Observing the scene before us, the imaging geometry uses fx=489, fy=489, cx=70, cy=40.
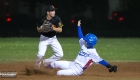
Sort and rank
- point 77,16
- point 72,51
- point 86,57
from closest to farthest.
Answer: point 86,57
point 72,51
point 77,16

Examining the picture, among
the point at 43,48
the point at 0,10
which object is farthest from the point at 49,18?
the point at 0,10

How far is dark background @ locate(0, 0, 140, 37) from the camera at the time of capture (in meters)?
26.8

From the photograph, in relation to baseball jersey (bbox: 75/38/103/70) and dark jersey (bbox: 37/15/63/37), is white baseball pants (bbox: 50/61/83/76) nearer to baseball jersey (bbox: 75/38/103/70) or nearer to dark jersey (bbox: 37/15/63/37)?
baseball jersey (bbox: 75/38/103/70)

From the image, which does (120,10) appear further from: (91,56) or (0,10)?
(91,56)

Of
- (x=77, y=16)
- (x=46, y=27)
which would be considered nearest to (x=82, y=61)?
(x=46, y=27)

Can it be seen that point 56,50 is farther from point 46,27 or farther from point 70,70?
point 70,70

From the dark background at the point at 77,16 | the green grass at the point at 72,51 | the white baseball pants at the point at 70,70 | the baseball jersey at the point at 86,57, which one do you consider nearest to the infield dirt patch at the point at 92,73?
the white baseball pants at the point at 70,70

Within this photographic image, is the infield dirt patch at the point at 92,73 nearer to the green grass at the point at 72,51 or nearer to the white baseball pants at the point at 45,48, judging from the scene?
the white baseball pants at the point at 45,48

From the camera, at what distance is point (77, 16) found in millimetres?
27172

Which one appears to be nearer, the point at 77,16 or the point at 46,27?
the point at 46,27

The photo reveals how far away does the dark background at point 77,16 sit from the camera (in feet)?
88.1

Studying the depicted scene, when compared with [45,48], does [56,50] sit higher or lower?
lower

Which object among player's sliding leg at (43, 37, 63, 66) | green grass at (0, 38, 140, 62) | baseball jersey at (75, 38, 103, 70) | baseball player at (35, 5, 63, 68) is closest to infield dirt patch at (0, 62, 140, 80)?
baseball jersey at (75, 38, 103, 70)

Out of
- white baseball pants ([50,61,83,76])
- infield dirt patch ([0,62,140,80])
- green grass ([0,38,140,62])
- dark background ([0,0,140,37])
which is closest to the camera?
infield dirt patch ([0,62,140,80])
